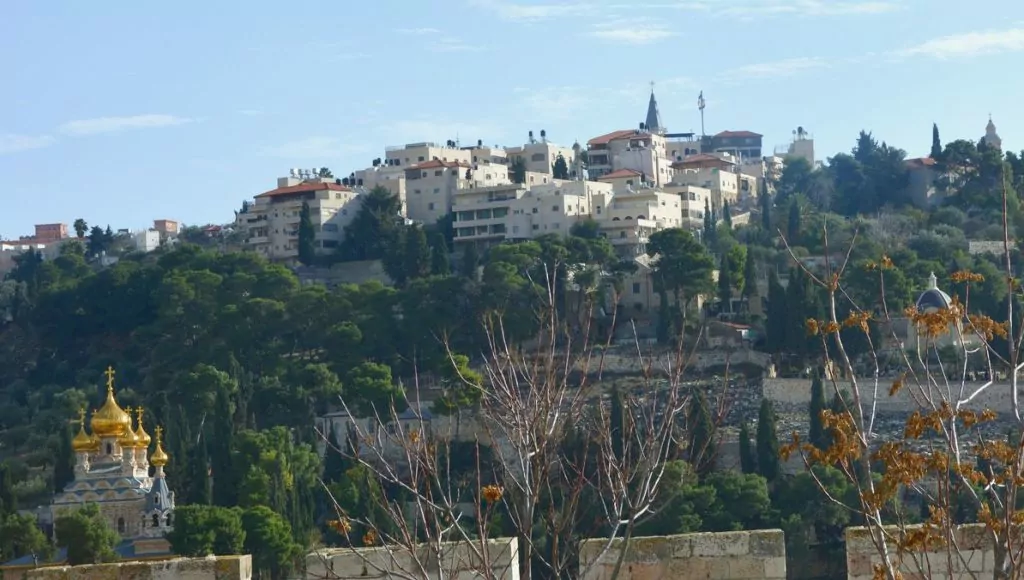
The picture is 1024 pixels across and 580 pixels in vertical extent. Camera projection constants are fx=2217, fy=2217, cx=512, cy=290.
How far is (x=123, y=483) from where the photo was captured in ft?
215

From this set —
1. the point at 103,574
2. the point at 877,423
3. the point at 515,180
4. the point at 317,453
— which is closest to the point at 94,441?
the point at 317,453

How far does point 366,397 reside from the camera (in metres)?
74.3

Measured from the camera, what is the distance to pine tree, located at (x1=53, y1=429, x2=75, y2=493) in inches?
2731

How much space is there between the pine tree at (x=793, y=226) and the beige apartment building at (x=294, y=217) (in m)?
20.6

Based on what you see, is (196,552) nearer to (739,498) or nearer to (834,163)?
(739,498)

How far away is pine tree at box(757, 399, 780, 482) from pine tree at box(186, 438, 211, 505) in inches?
637

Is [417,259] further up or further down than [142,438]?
further up

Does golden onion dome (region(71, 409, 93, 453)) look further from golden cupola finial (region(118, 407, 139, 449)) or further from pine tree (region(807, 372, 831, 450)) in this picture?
pine tree (region(807, 372, 831, 450))

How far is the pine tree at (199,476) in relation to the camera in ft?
209

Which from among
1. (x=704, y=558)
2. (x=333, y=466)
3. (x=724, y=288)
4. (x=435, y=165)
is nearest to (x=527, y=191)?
(x=435, y=165)

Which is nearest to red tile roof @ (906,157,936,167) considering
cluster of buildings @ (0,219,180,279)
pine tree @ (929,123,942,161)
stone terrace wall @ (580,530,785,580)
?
pine tree @ (929,123,942,161)

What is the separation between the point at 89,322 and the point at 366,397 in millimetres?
23311

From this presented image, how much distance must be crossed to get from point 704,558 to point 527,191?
8676cm

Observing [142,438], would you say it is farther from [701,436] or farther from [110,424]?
[701,436]
